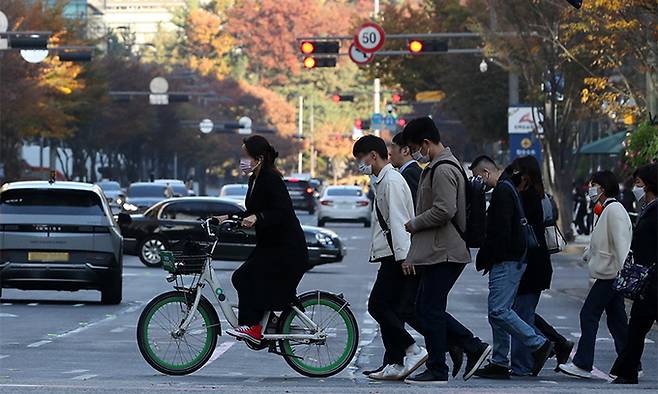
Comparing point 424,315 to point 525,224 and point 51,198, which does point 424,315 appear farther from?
point 51,198

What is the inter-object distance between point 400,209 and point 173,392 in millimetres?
2765

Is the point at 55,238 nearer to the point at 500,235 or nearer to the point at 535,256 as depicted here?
the point at 535,256

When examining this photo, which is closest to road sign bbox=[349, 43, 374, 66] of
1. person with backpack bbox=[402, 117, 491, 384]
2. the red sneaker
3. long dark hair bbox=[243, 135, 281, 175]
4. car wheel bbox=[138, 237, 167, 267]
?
car wheel bbox=[138, 237, 167, 267]

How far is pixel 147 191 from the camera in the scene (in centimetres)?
5559

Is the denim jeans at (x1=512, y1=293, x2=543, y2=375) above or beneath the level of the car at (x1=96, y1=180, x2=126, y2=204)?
above

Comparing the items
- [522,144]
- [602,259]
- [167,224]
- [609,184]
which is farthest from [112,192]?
[602,259]

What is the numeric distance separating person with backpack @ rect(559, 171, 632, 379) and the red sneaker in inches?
106

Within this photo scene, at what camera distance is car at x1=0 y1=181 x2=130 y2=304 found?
2414 cm

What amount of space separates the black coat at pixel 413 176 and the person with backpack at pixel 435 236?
1.84 ft

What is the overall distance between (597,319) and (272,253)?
9.89 feet

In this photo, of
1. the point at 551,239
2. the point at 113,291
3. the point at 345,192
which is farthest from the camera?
the point at 345,192

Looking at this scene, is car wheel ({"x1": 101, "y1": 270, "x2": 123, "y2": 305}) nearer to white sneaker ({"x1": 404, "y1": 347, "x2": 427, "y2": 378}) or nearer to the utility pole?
white sneaker ({"x1": 404, "y1": 347, "x2": 427, "y2": 378})

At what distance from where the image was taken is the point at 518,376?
15250 mm

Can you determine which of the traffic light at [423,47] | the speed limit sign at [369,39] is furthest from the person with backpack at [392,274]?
the speed limit sign at [369,39]
